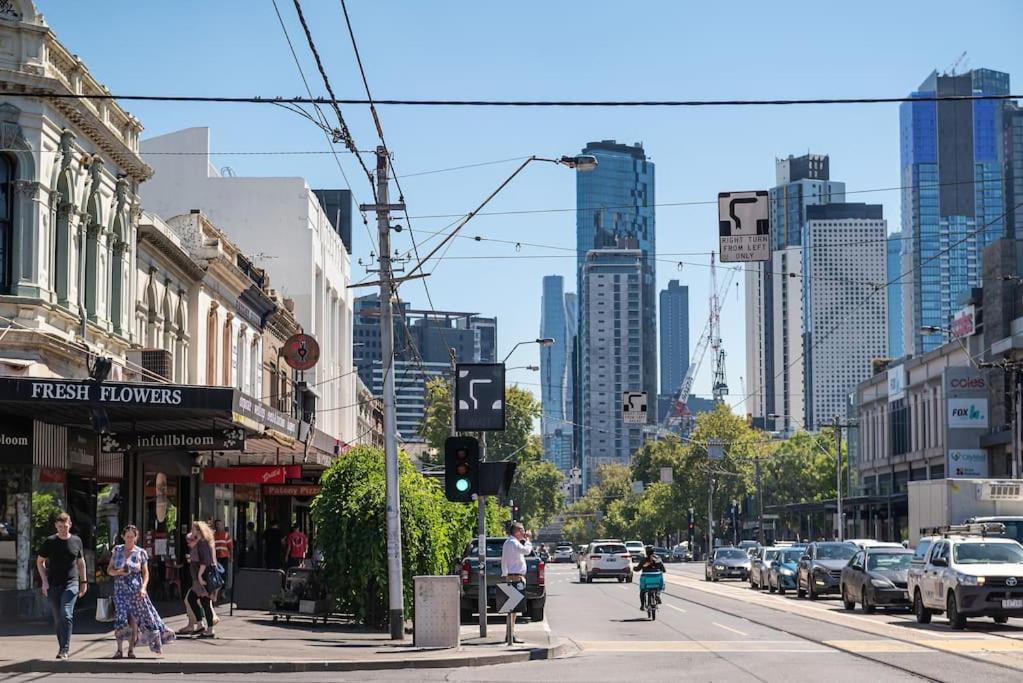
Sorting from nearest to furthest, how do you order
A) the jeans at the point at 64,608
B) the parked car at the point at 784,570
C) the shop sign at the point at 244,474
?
the jeans at the point at 64,608
the shop sign at the point at 244,474
the parked car at the point at 784,570

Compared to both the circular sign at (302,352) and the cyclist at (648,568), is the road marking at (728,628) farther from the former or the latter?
the circular sign at (302,352)

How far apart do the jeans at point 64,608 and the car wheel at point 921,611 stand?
→ 17146mm

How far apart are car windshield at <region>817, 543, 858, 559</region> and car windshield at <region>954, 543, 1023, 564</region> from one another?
1424 centimetres

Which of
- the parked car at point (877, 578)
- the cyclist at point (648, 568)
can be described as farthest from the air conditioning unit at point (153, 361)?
the parked car at point (877, 578)

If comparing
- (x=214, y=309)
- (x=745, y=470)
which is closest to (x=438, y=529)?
(x=214, y=309)

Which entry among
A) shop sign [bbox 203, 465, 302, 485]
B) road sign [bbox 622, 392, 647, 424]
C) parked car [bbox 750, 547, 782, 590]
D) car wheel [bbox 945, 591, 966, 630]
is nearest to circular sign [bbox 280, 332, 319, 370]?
shop sign [bbox 203, 465, 302, 485]

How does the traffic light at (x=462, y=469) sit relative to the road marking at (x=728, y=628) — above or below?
above

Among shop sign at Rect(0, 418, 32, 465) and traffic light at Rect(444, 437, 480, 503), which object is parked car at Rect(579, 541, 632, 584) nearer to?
shop sign at Rect(0, 418, 32, 465)

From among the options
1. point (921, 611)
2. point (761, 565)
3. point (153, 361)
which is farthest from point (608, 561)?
point (921, 611)

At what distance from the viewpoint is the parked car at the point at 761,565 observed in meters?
51.6

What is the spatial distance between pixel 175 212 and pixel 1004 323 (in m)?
37.8

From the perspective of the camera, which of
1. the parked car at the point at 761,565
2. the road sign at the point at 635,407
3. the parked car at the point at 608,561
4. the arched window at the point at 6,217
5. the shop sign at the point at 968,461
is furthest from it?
the shop sign at the point at 968,461

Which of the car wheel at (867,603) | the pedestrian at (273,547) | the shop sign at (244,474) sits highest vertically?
the shop sign at (244,474)

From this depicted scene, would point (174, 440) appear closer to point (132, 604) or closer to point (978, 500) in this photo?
point (132, 604)
